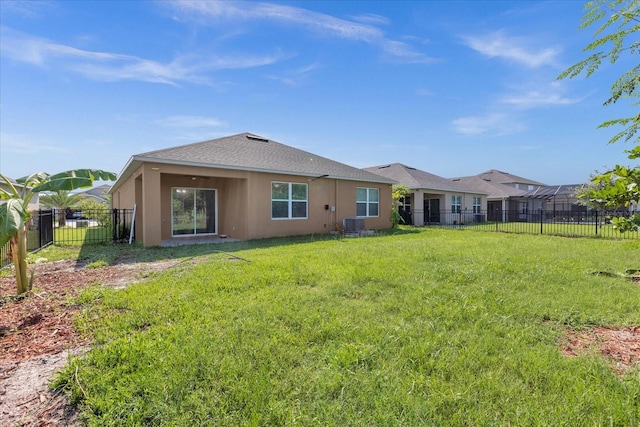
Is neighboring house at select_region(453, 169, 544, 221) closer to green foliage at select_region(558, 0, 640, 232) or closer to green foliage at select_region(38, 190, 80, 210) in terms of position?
green foliage at select_region(558, 0, 640, 232)

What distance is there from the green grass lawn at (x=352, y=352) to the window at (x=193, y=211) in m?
8.60

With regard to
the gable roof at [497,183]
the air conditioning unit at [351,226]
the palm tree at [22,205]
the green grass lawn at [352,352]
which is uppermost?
the gable roof at [497,183]

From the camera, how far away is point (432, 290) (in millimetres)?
4941

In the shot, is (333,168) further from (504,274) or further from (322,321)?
(322,321)

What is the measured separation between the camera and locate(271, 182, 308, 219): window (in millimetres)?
13266

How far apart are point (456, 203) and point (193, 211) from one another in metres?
21.1

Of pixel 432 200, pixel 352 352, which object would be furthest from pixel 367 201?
pixel 352 352

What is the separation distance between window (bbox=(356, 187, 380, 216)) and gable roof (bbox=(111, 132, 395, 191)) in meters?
0.77

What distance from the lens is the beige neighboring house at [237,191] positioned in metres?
10.9

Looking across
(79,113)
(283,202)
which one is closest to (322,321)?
(283,202)

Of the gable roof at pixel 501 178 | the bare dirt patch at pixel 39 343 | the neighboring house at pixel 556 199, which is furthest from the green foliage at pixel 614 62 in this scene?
the gable roof at pixel 501 178

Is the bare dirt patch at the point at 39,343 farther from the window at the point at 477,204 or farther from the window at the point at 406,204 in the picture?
→ the window at the point at 477,204

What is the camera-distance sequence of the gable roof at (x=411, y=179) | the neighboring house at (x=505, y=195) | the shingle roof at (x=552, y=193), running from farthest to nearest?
the neighboring house at (x=505, y=195) → the shingle roof at (x=552, y=193) → the gable roof at (x=411, y=179)

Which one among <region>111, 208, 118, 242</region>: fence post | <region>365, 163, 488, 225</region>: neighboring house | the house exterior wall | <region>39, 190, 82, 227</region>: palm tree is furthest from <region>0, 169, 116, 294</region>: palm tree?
<region>39, 190, 82, 227</region>: palm tree
